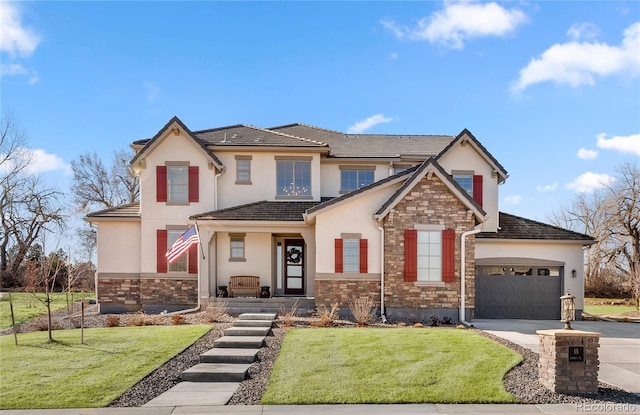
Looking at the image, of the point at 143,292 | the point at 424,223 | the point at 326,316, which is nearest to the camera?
the point at 326,316

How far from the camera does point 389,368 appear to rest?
28.9ft

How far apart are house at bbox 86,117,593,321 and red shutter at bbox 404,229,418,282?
4cm

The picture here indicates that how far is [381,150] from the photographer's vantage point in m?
21.0

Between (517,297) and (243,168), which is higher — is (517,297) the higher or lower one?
the lower one

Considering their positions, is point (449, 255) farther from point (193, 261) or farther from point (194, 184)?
point (194, 184)

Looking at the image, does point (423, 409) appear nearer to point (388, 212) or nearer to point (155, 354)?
point (155, 354)

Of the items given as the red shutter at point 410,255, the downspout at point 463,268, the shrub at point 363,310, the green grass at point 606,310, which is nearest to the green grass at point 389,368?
the shrub at point 363,310

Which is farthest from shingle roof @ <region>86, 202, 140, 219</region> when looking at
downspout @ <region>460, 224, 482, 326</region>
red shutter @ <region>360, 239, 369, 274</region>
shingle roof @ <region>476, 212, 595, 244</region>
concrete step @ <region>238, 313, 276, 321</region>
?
shingle roof @ <region>476, 212, 595, 244</region>

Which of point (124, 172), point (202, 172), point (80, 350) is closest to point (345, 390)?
point (80, 350)

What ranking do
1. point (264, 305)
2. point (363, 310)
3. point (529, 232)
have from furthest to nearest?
1. point (529, 232)
2. point (264, 305)
3. point (363, 310)

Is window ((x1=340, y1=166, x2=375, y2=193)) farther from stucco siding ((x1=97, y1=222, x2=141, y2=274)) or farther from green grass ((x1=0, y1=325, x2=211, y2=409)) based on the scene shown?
green grass ((x1=0, y1=325, x2=211, y2=409))

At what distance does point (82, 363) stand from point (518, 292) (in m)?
15.9

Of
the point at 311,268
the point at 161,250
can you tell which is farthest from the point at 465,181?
the point at 161,250

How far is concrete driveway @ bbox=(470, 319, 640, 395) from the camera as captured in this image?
8688 millimetres
